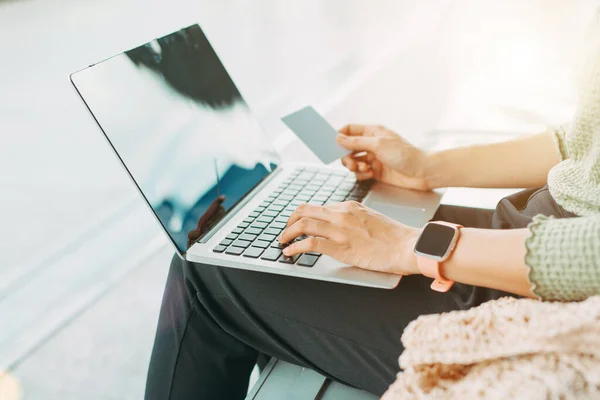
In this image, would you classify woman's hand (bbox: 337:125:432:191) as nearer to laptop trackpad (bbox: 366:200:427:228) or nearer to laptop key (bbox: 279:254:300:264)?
laptop trackpad (bbox: 366:200:427:228)

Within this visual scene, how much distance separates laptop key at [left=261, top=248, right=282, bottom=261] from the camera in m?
0.81

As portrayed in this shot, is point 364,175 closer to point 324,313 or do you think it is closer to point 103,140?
point 324,313

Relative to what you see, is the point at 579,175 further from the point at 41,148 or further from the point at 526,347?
the point at 41,148

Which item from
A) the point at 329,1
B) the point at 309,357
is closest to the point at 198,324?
the point at 309,357

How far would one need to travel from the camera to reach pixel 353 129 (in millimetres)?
1104

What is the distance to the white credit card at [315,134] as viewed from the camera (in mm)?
1088

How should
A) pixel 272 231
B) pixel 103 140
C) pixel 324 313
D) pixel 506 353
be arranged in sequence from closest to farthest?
pixel 506 353
pixel 324 313
pixel 272 231
pixel 103 140

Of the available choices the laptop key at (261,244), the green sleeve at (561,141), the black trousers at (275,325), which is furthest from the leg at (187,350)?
the green sleeve at (561,141)

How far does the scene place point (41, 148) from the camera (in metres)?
1.36

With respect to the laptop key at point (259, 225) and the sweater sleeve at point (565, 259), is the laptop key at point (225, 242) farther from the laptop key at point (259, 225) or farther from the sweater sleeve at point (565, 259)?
the sweater sleeve at point (565, 259)

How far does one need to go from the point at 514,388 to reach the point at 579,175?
38 centimetres

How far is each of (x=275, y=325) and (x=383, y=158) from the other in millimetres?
377

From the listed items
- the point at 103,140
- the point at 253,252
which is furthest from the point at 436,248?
the point at 103,140

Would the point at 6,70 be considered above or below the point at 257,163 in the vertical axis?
above
